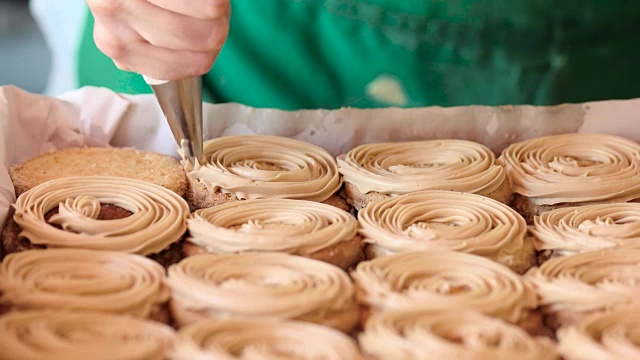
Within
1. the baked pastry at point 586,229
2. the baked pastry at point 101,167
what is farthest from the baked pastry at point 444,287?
the baked pastry at point 101,167

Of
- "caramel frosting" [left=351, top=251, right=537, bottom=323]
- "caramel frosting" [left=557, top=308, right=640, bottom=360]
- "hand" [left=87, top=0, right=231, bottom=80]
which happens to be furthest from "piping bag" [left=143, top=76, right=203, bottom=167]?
"caramel frosting" [left=557, top=308, right=640, bottom=360]

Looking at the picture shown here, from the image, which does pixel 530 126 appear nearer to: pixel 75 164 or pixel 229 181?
pixel 229 181

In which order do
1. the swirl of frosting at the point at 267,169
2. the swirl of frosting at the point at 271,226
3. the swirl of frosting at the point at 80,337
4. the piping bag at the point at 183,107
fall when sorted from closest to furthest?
1. the swirl of frosting at the point at 80,337
2. the swirl of frosting at the point at 271,226
3. the piping bag at the point at 183,107
4. the swirl of frosting at the point at 267,169

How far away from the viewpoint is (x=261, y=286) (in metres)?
1.55

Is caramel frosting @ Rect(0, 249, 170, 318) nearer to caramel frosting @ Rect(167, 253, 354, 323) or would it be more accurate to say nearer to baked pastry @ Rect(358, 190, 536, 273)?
caramel frosting @ Rect(167, 253, 354, 323)

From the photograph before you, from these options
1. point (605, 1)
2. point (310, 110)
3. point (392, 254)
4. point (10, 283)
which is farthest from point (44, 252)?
point (605, 1)

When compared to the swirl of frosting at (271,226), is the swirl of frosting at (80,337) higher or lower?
lower

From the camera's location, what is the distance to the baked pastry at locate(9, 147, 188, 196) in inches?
82.4

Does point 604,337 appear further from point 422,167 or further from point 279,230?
point 422,167

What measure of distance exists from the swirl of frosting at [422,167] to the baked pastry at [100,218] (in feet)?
1.58

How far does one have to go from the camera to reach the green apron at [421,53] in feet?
7.56

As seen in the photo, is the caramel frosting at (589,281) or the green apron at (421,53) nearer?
the caramel frosting at (589,281)

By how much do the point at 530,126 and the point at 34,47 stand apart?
4.81 m

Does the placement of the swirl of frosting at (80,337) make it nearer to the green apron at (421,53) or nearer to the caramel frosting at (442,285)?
the caramel frosting at (442,285)
